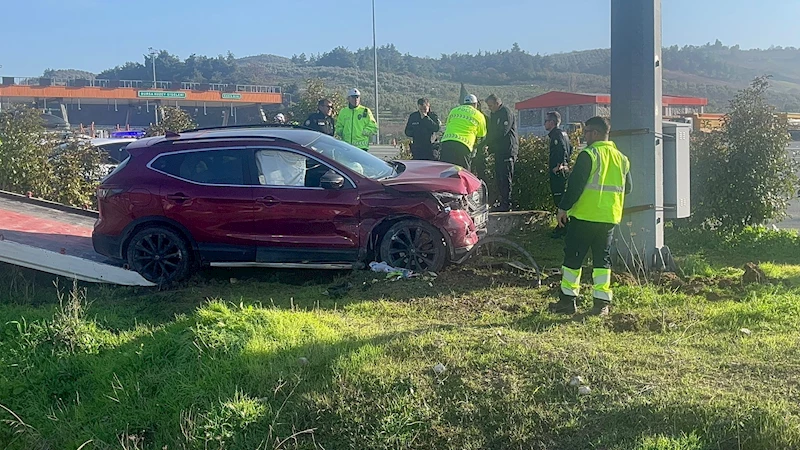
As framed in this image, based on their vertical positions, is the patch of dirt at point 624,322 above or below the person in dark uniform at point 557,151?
below

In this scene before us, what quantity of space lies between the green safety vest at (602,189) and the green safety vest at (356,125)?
5.40 m

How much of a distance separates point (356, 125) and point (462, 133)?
1840 millimetres

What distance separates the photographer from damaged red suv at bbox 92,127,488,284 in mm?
7582

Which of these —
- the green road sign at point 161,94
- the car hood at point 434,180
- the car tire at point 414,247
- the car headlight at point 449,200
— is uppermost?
the green road sign at point 161,94

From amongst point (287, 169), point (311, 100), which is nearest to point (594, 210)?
point (287, 169)

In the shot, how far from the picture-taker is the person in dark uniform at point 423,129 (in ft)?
36.4

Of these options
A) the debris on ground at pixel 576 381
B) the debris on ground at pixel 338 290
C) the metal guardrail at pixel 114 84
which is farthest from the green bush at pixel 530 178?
the metal guardrail at pixel 114 84

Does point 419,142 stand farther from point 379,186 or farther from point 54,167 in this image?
point 54,167

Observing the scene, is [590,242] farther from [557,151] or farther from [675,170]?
[557,151]

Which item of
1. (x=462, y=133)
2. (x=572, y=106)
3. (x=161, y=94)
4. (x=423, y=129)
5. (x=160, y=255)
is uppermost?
(x=161, y=94)

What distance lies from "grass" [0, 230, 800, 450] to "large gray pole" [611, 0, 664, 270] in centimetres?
91

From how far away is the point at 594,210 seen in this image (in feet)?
20.5

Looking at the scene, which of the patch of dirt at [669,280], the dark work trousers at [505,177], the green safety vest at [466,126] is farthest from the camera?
the dark work trousers at [505,177]

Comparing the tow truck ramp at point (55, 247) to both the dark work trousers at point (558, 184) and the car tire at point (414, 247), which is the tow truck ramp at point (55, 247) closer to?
the car tire at point (414, 247)
